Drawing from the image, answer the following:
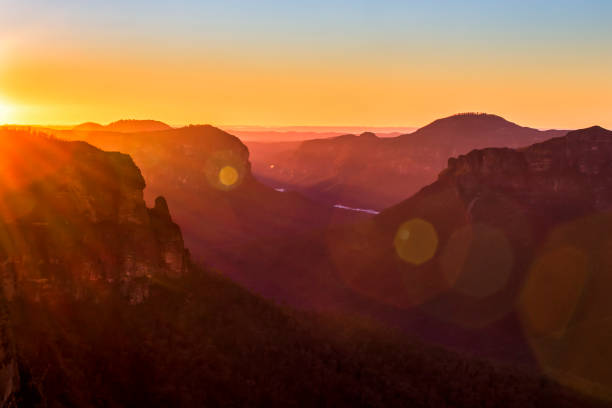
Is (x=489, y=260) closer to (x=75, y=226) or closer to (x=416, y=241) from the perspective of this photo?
A: (x=416, y=241)

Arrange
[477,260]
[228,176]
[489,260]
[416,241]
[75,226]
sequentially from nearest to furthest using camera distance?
[75,226], [489,260], [477,260], [416,241], [228,176]

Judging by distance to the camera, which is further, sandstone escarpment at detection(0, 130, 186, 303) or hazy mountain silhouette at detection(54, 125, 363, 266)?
hazy mountain silhouette at detection(54, 125, 363, 266)

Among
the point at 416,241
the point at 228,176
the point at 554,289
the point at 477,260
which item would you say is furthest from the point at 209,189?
the point at 554,289

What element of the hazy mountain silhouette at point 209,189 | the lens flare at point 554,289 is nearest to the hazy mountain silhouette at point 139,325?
the lens flare at point 554,289

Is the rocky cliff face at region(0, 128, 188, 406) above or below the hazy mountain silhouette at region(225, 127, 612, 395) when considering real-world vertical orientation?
above

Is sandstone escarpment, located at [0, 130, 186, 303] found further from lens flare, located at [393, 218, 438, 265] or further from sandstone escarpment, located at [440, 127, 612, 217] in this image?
sandstone escarpment, located at [440, 127, 612, 217]

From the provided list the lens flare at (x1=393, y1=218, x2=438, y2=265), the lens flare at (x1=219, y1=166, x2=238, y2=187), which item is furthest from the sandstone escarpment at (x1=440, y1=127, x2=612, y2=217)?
the lens flare at (x1=219, y1=166, x2=238, y2=187)

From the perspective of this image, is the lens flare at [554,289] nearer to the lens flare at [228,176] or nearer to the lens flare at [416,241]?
the lens flare at [416,241]
